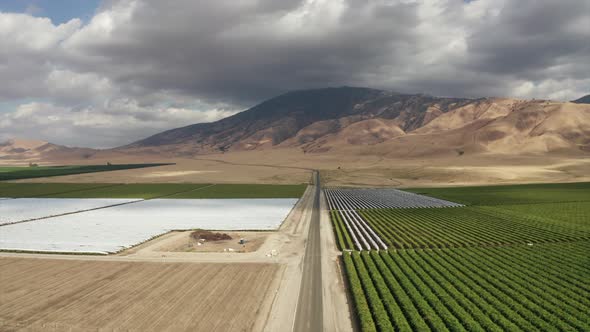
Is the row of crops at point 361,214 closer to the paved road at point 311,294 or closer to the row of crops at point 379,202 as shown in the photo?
the row of crops at point 379,202

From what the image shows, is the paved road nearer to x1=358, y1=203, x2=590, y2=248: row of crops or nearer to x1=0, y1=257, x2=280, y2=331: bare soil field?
x1=0, y1=257, x2=280, y2=331: bare soil field

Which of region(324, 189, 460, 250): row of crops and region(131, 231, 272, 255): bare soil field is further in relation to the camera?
region(324, 189, 460, 250): row of crops

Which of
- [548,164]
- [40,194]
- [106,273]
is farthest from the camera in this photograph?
[548,164]

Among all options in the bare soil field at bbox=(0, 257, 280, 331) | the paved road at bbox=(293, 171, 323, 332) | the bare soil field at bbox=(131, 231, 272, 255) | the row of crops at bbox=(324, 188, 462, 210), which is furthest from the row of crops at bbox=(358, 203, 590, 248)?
the bare soil field at bbox=(0, 257, 280, 331)

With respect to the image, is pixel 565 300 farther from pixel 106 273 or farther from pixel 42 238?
pixel 42 238

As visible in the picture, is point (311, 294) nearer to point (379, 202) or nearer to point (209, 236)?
point (209, 236)

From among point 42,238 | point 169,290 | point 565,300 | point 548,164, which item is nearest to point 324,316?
point 169,290
